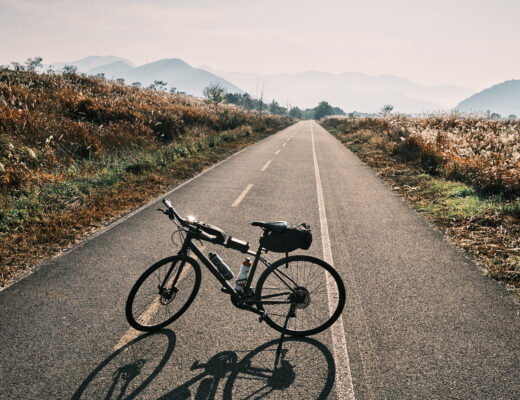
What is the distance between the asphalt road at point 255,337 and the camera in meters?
2.77

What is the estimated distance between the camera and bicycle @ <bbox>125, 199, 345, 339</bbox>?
3244 millimetres

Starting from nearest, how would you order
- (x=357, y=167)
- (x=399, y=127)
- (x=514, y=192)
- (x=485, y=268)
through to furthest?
(x=485, y=268)
(x=514, y=192)
(x=357, y=167)
(x=399, y=127)

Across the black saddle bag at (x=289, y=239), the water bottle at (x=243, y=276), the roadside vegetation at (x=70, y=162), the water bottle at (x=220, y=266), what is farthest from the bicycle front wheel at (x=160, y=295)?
the roadside vegetation at (x=70, y=162)

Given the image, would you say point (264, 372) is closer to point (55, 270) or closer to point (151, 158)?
point (55, 270)

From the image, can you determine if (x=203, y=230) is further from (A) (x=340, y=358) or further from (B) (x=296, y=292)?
(A) (x=340, y=358)

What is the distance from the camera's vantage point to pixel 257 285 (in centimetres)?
346

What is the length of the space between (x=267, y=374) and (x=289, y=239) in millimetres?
1323

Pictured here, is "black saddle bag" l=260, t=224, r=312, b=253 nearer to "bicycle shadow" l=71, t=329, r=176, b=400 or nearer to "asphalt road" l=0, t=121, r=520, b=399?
"asphalt road" l=0, t=121, r=520, b=399

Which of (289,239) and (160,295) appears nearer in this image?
(289,239)

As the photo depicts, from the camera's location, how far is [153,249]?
5352 mm

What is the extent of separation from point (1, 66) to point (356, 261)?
23322mm

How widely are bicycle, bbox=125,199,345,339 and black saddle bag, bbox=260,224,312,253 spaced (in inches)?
0.4

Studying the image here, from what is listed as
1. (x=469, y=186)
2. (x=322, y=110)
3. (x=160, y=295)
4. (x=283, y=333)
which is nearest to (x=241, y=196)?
(x=160, y=295)

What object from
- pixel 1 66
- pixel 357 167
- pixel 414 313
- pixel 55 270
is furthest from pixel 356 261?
pixel 1 66
